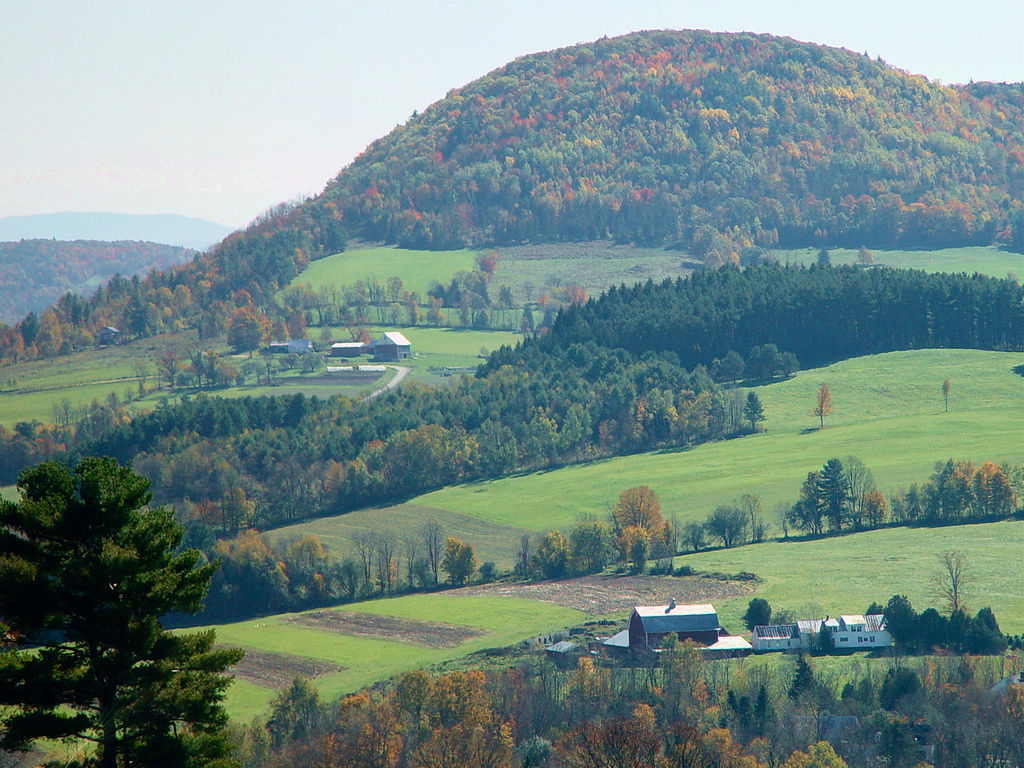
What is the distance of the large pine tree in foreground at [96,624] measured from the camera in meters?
22.6

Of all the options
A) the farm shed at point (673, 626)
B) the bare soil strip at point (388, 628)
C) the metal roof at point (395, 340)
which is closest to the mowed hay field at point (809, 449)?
the bare soil strip at point (388, 628)

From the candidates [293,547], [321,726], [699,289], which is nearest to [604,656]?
[321,726]

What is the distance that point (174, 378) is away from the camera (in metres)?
162

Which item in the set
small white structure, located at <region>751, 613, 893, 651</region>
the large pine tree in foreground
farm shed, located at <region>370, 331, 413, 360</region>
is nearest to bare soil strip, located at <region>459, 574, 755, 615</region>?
small white structure, located at <region>751, 613, 893, 651</region>

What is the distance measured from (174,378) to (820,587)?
4113 inches

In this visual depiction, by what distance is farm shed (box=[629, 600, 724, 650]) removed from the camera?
69.8 meters

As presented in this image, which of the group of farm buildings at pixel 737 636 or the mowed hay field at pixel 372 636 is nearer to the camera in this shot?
the group of farm buildings at pixel 737 636

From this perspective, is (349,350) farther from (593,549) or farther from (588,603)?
(588,603)

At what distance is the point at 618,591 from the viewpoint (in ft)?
279

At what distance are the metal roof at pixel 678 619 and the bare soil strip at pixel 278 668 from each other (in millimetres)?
16941

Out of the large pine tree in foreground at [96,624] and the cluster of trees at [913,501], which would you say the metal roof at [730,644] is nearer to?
the cluster of trees at [913,501]

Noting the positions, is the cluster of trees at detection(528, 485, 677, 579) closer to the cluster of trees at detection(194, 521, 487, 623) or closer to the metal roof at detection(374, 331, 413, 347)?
the cluster of trees at detection(194, 521, 487, 623)

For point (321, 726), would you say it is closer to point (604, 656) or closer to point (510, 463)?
point (604, 656)

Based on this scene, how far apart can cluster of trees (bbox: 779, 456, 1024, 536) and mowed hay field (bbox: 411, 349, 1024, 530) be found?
3.41 m
